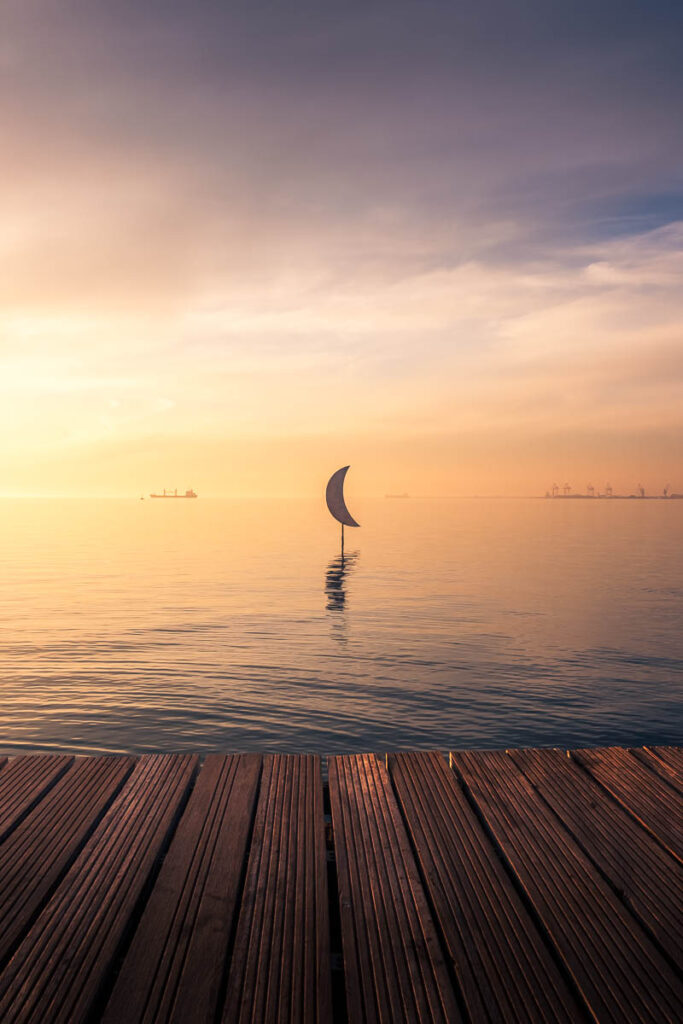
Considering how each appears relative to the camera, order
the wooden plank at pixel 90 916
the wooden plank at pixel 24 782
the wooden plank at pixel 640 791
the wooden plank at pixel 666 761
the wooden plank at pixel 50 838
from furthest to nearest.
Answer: the wooden plank at pixel 666 761 < the wooden plank at pixel 24 782 < the wooden plank at pixel 640 791 < the wooden plank at pixel 50 838 < the wooden plank at pixel 90 916

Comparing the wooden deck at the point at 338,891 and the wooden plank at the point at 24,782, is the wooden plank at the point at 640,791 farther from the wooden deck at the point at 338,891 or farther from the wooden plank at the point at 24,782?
the wooden plank at the point at 24,782

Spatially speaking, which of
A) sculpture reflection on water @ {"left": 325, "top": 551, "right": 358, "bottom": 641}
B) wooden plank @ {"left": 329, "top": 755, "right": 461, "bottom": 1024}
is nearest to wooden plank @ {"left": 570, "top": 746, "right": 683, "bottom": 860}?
wooden plank @ {"left": 329, "top": 755, "right": 461, "bottom": 1024}

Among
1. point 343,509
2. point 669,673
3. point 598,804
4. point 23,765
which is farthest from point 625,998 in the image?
point 343,509

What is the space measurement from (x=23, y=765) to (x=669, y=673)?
27.3 metres

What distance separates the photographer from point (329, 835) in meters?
5.98

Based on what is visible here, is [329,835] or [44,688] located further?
[44,688]

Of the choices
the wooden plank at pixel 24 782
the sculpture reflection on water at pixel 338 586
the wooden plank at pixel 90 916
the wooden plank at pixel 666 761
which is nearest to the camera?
the wooden plank at pixel 90 916

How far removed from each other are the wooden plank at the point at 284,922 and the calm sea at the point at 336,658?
12583 millimetres

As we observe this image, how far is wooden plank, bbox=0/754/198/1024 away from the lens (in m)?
3.90

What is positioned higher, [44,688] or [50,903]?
[50,903]

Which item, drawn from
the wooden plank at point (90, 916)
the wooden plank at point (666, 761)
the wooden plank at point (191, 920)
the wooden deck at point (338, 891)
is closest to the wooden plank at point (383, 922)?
the wooden deck at point (338, 891)

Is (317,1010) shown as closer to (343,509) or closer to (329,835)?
(329,835)

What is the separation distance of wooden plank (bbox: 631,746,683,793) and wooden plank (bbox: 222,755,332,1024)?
377 cm

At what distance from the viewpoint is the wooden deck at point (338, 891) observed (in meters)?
3.98
